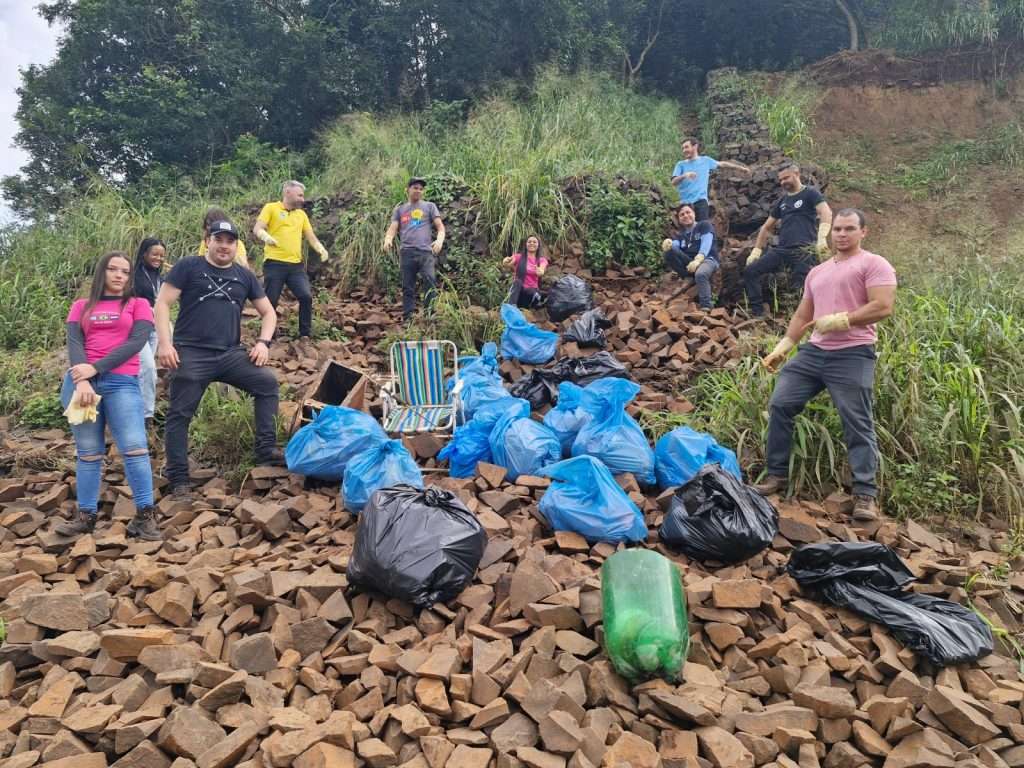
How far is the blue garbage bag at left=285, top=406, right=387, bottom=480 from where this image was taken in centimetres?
394

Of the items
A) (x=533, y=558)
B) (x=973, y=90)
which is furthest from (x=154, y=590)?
(x=973, y=90)

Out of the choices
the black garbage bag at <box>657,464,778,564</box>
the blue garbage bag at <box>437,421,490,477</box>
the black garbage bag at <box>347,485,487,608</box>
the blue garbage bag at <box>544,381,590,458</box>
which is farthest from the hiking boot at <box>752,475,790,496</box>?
the black garbage bag at <box>347,485,487,608</box>

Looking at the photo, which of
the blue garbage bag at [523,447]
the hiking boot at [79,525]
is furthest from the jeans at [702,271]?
the hiking boot at [79,525]

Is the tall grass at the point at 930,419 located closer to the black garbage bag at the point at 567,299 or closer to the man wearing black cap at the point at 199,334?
the black garbage bag at the point at 567,299

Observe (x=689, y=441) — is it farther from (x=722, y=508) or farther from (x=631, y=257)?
(x=631, y=257)

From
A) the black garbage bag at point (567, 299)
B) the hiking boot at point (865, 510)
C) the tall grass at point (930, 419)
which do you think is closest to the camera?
the hiking boot at point (865, 510)

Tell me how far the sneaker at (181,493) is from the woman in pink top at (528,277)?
375 centimetres

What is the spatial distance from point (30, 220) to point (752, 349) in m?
10.5

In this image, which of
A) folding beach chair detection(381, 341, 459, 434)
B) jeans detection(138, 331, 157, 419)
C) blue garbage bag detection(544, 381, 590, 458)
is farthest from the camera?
folding beach chair detection(381, 341, 459, 434)

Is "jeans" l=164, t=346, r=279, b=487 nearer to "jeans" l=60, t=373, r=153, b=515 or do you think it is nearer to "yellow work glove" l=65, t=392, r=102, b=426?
"jeans" l=60, t=373, r=153, b=515

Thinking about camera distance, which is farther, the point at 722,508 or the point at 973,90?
the point at 973,90

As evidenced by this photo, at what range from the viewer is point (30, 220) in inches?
380

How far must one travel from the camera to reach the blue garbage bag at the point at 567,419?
418 centimetres

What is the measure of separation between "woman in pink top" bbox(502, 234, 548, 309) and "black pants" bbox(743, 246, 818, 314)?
216 centimetres
